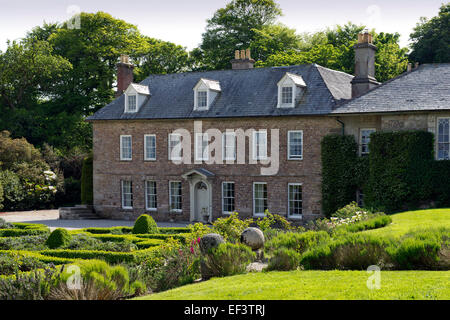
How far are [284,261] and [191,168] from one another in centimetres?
1913

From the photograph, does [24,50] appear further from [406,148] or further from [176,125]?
[406,148]

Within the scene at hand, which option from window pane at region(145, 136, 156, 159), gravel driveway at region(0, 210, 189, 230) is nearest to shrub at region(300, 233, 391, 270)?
gravel driveway at region(0, 210, 189, 230)

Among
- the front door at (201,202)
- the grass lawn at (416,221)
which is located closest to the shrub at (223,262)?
the grass lawn at (416,221)

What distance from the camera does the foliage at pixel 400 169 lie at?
25.5 metres

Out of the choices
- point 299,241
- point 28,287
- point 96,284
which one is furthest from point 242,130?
point 28,287

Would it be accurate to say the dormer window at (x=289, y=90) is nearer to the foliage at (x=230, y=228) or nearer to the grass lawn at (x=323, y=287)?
the foliage at (x=230, y=228)

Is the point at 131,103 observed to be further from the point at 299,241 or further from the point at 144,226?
the point at 299,241

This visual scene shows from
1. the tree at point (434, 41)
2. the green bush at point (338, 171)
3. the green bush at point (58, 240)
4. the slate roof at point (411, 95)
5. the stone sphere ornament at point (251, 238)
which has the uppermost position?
the tree at point (434, 41)

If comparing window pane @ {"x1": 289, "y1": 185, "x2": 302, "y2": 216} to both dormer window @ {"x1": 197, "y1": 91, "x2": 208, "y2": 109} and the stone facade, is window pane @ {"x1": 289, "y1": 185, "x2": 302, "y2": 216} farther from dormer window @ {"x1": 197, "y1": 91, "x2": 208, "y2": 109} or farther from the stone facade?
dormer window @ {"x1": 197, "y1": 91, "x2": 208, "y2": 109}

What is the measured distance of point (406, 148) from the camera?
25.6m

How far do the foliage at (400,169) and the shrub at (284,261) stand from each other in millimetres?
12191

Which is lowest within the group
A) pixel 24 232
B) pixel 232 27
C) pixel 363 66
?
pixel 24 232

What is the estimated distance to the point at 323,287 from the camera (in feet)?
36.1

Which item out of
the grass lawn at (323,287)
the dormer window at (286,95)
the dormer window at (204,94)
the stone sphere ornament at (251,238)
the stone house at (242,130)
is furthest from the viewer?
the dormer window at (204,94)
